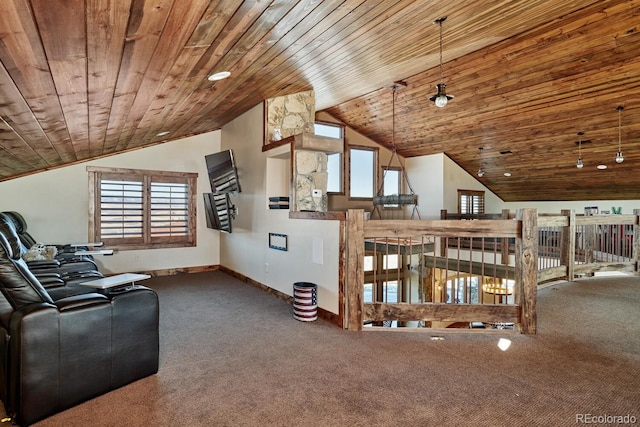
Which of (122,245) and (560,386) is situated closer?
(560,386)

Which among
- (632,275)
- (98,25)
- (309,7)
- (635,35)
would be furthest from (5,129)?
(632,275)

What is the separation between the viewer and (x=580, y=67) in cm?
525

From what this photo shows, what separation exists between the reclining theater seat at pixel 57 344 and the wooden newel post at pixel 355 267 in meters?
2.14

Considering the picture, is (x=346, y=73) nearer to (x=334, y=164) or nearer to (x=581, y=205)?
(x=334, y=164)

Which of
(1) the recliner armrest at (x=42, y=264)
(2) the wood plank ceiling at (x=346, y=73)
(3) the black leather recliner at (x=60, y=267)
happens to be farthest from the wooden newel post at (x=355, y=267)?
(1) the recliner armrest at (x=42, y=264)

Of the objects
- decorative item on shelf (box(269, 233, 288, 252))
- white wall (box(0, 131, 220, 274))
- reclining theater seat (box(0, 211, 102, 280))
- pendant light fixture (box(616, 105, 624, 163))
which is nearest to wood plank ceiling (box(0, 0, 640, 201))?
pendant light fixture (box(616, 105, 624, 163))

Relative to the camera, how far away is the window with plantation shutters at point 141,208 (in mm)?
6664

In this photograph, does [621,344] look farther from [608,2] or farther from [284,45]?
[284,45]

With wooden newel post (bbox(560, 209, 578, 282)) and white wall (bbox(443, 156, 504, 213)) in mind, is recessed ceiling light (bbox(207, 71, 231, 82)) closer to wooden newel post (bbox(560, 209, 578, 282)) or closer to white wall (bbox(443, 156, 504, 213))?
wooden newel post (bbox(560, 209, 578, 282))

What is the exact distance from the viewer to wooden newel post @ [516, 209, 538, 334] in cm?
379

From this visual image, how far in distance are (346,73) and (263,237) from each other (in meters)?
2.90

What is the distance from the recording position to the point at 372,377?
111 inches

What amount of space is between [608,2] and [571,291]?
385 centimetres

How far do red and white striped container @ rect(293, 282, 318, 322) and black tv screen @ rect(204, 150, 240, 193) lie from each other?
2979mm
